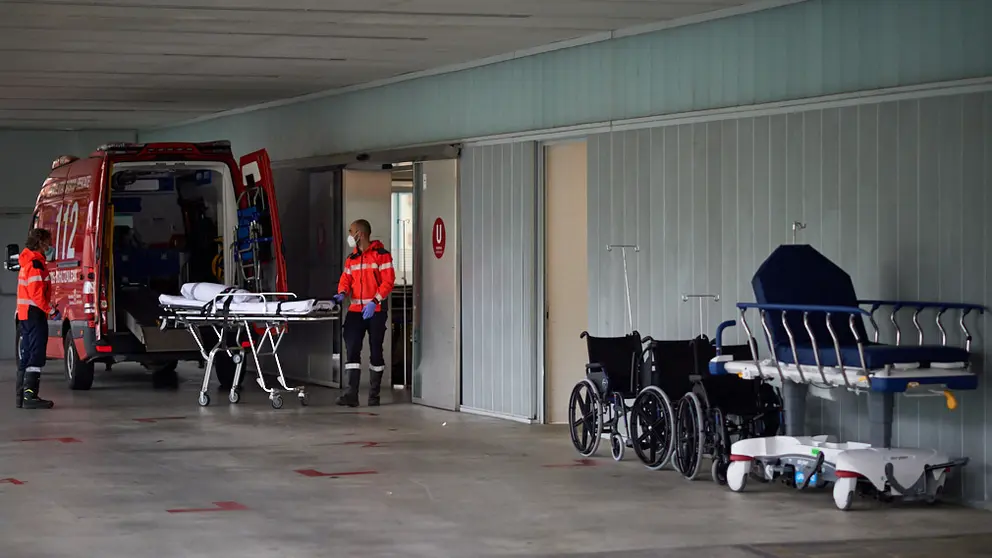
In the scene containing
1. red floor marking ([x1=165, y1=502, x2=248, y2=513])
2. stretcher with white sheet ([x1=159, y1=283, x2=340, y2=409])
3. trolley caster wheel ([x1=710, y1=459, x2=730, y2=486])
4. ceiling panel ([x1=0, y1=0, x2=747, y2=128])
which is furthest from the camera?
stretcher with white sheet ([x1=159, y1=283, x2=340, y2=409])

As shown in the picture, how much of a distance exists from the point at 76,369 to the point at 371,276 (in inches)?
150

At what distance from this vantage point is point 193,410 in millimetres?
12828

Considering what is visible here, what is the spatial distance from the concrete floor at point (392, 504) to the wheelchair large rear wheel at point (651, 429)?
0.43ft

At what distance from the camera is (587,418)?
9.88 meters

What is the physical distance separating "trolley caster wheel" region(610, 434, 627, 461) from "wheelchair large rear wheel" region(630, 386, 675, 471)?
268mm

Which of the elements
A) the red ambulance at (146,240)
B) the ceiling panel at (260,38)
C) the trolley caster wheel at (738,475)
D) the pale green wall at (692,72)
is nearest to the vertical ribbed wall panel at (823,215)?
the pale green wall at (692,72)

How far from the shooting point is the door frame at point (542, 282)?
1180 centimetres

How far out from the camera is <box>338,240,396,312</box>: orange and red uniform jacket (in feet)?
42.5

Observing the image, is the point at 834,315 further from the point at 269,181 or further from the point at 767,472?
the point at 269,181

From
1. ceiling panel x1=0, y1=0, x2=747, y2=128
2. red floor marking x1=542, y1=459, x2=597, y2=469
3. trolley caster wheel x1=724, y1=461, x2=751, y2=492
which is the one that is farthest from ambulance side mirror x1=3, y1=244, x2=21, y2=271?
trolley caster wheel x1=724, y1=461, x2=751, y2=492

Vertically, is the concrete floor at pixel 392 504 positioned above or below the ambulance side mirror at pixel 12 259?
below

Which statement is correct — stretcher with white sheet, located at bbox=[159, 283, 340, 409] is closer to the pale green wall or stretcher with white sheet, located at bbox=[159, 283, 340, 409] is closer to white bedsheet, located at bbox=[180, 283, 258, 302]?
white bedsheet, located at bbox=[180, 283, 258, 302]

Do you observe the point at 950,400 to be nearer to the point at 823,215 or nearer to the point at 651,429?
the point at 823,215

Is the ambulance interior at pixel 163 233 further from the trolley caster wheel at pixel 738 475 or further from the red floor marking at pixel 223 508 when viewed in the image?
the trolley caster wheel at pixel 738 475
